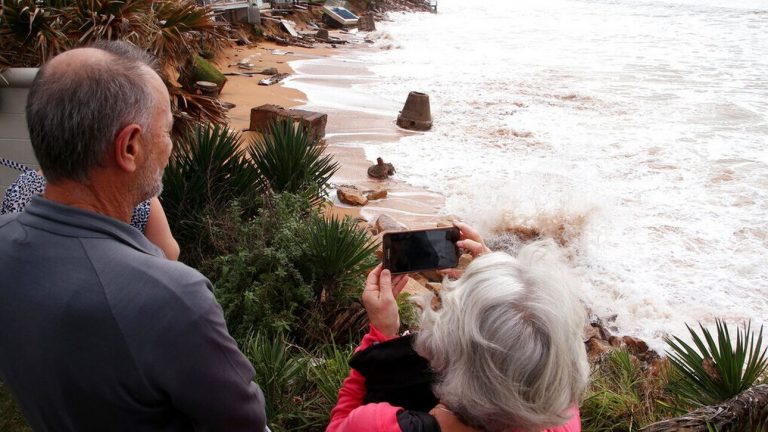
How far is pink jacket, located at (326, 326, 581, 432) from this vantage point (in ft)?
4.64

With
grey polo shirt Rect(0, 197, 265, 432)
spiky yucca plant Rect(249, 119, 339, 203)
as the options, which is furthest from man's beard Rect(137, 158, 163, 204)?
spiky yucca plant Rect(249, 119, 339, 203)

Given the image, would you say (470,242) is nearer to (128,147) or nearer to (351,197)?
(128,147)

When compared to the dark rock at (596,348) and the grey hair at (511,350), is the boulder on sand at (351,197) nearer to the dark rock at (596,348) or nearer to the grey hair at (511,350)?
the dark rock at (596,348)

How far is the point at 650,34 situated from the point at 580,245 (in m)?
26.0

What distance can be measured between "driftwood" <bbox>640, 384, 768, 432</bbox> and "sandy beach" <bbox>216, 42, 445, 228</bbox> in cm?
437

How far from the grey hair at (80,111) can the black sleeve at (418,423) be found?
91 centimetres

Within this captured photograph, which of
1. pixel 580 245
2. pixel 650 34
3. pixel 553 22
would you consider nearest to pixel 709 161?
pixel 580 245

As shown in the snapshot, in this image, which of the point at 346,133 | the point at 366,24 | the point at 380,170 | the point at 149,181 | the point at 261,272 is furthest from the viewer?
the point at 366,24

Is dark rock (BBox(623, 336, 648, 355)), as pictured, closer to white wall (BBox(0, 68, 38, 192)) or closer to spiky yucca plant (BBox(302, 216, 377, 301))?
spiky yucca plant (BBox(302, 216, 377, 301))

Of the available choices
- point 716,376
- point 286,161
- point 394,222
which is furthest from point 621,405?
point 394,222

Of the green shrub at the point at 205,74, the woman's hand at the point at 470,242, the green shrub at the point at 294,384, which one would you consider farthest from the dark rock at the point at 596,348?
the green shrub at the point at 205,74

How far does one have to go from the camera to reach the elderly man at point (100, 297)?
3.78 feet

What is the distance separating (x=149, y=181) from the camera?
140 centimetres

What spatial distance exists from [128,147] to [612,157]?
406 inches
